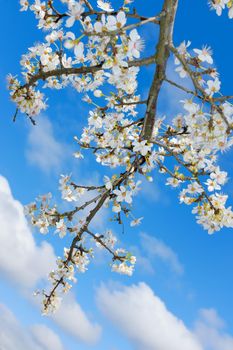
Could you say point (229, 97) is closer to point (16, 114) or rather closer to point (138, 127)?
point (138, 127)

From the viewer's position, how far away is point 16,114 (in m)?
6.95

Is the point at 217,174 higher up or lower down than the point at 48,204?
higher up

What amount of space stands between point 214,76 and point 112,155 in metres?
2.53

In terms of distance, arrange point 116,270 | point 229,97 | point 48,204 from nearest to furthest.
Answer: point 229,97
point 48,204
point 116,270

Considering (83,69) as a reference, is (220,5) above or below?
above

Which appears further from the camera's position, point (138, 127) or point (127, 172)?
point (138, 127)

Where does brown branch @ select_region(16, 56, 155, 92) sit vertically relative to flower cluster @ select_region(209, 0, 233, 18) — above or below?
below

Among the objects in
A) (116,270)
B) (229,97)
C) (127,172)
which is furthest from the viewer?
(116,270)

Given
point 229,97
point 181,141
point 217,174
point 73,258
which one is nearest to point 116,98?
point 181,141

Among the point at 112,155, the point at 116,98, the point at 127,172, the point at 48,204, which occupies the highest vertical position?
the point at 116,98

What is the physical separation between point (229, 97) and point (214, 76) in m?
0.31

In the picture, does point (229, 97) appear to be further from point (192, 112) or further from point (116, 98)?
point (116, 98)

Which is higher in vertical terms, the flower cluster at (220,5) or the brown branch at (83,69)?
the flower cluster at (220,5)

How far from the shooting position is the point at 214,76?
5.41 meters
